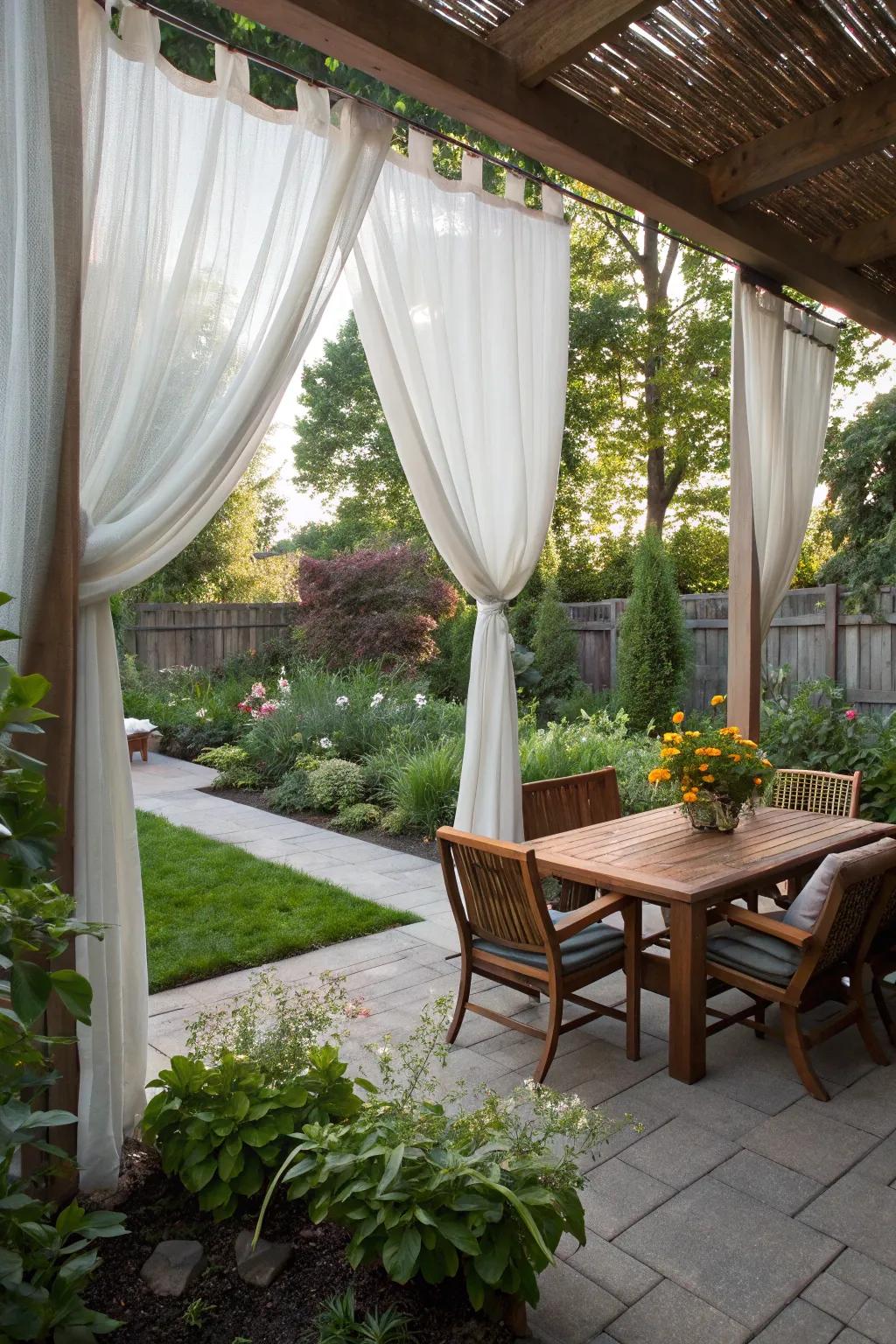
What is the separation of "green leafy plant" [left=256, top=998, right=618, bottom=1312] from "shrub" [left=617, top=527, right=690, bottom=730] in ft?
23.5

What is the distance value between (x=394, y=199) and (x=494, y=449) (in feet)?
3.15

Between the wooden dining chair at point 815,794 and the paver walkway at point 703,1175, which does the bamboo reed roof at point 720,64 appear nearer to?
the wooden dining chair at point 815,794

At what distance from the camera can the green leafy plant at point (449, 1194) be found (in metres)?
1.67

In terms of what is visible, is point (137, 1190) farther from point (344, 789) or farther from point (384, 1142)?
point (344, 789)

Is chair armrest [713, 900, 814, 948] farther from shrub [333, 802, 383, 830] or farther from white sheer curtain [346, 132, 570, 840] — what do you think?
shrub [333, 802, 383, 830]

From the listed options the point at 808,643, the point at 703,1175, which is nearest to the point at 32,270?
the point at 703,1175

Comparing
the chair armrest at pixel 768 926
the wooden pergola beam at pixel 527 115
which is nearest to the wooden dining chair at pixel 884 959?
the chair armrest at pixel 768 926

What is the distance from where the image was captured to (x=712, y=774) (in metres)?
3.46

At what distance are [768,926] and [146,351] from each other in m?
2.35

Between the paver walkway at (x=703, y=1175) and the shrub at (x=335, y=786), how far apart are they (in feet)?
8.43

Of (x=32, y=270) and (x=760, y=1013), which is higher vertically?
(x=32, y=270)

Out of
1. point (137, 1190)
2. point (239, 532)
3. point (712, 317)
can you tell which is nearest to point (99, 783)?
point (137, 1190)

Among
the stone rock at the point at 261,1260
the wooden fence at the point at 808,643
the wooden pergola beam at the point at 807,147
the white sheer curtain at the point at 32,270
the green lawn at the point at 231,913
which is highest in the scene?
the wooden pergola beam at the point at 807,147

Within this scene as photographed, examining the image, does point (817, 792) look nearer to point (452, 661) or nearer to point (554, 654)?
point (554, 654)
